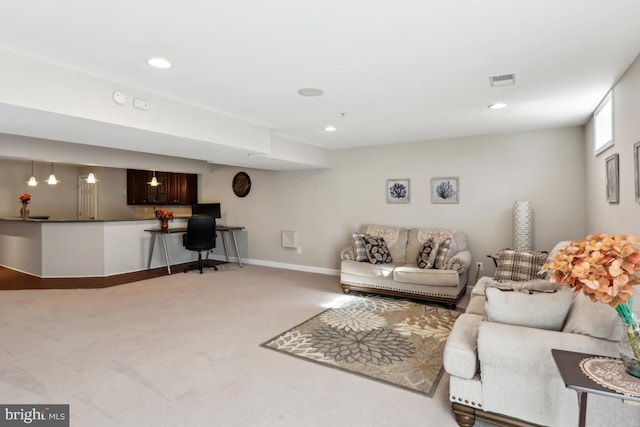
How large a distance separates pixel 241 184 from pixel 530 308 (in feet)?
19.8

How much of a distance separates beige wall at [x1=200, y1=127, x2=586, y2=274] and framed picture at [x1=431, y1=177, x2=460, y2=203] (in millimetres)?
80

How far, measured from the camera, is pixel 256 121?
3.96 metres

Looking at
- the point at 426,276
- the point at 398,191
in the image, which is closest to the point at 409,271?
the point at 426,276

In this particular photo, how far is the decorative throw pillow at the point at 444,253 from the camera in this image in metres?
4.36

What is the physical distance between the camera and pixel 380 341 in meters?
3.15

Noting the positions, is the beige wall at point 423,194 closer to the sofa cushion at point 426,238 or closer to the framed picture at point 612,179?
the sofa cushion at point 426,238

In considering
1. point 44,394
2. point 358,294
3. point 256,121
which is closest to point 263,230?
point 358,294

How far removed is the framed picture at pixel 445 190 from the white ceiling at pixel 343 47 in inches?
66.4

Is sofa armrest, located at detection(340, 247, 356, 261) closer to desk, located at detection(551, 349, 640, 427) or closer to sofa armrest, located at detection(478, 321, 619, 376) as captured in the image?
sofa armrest, located at detection(478, 321, 619, 376)

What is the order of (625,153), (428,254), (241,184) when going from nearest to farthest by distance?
1. (625,153)
2. (428,254)
3. (241,184)

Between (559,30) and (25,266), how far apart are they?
7.86 m

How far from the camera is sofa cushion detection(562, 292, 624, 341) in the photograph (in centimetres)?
169

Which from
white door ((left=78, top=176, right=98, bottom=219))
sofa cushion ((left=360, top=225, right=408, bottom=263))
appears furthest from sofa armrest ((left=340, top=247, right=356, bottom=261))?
white door ((left=78, top=176, right=98, bottom=219))

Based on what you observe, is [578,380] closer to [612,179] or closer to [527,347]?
[527,347]
